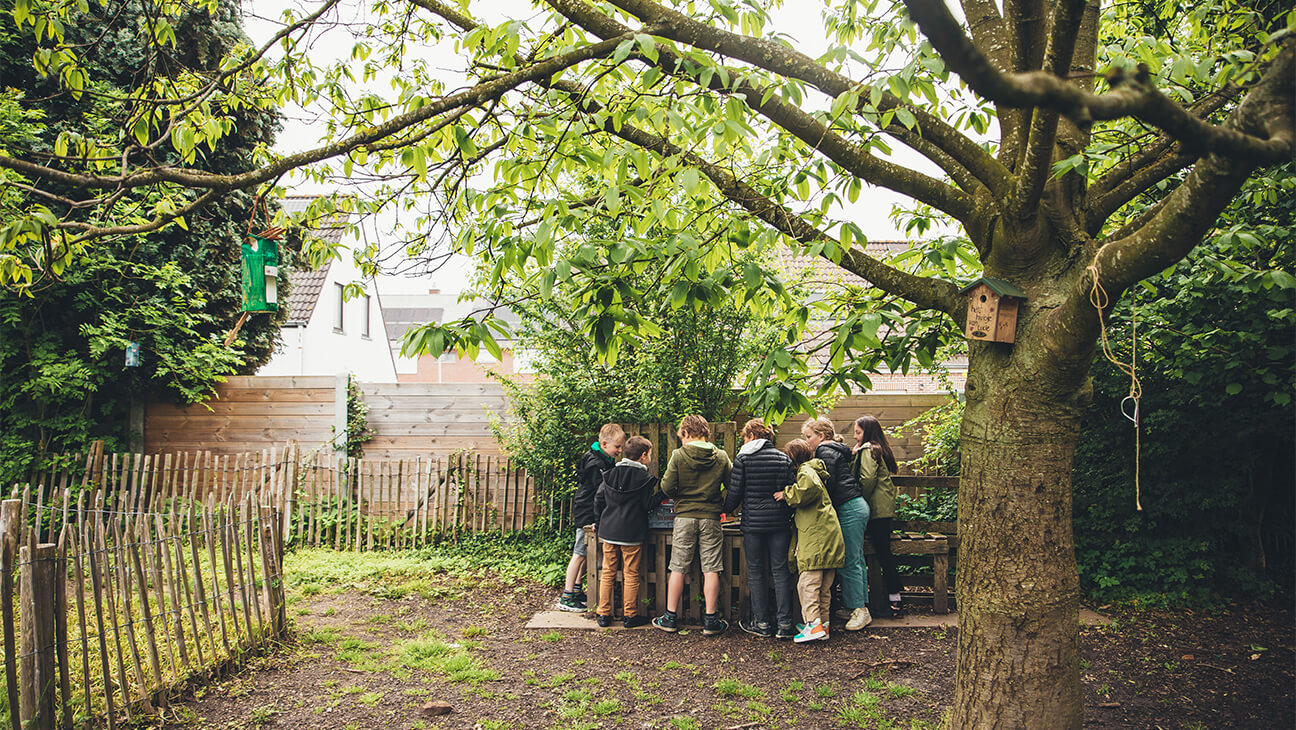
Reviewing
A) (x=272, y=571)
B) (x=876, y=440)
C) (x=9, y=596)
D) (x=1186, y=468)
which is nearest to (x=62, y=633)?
(x=9, y=596)

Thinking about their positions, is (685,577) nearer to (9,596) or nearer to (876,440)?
(876,440)

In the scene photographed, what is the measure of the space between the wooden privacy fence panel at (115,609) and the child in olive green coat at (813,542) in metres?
4.05

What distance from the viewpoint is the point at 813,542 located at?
5.71 meters

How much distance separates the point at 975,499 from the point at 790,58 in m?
A: 2.20

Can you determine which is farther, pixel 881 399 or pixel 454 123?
pixel 881 399

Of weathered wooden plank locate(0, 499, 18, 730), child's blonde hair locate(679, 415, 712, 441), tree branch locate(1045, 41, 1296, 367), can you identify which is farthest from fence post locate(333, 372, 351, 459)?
tree branch locate(1045, 41, 1296, 367)

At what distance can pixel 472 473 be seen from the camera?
929 cm

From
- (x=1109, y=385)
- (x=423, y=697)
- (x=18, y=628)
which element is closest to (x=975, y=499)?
(x=423, y=697)

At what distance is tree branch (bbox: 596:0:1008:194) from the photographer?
10.4 ft

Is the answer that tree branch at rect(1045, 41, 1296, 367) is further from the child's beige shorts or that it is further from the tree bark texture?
the child's beige shorts

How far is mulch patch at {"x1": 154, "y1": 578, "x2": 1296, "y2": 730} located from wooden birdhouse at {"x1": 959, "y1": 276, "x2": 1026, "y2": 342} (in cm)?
239

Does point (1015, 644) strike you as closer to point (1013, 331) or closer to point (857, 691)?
point (1013, 331)

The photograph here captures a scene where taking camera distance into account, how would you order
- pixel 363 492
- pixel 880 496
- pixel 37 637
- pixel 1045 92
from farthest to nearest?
pixel 363 492, pixel 880 496, pixel 37 637, pixel 1045 92

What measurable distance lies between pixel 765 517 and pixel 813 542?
0.42m
